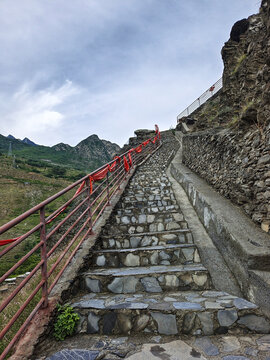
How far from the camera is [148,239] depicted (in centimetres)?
349

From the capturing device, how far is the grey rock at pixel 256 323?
189cm

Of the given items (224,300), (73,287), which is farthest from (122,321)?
(224,300)

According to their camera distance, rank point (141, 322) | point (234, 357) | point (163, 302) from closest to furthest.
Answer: point (234, 357), point (141, 322), point (163, 302)

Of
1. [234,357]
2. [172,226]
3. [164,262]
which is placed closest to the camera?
[234,357]

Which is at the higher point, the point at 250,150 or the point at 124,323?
the point at 250,150

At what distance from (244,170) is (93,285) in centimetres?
280

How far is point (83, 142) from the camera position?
122m

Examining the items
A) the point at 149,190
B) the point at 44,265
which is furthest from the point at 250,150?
the point at 149,190

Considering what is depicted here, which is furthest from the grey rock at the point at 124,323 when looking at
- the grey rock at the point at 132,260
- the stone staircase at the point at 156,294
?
the grey rock at the point at 132,260

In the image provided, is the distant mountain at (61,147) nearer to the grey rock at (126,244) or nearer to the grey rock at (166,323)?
the grey rock at (126,244)

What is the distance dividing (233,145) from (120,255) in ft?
9.30

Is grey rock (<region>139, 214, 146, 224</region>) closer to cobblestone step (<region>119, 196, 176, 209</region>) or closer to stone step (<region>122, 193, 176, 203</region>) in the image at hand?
cobblestone step (<region>119, 196, 176, 209</region>)

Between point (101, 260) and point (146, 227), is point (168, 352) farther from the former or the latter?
point (146, 227)

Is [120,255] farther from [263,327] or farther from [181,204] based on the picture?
[181,204]
